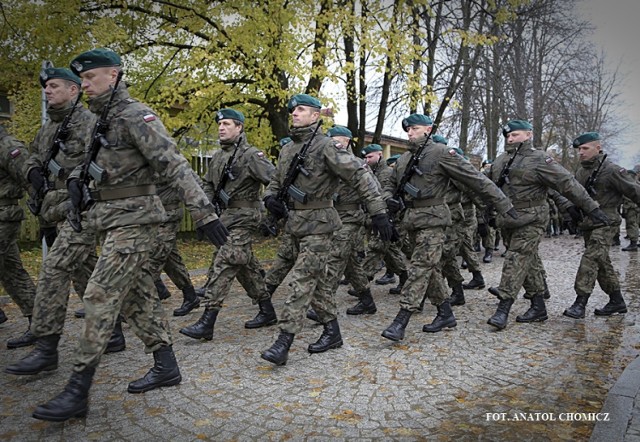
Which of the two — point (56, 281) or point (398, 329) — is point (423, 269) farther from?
point (56, 281)

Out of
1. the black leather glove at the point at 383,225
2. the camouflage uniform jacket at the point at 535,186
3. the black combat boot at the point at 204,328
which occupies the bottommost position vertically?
the black combat boot at the point at 204,328

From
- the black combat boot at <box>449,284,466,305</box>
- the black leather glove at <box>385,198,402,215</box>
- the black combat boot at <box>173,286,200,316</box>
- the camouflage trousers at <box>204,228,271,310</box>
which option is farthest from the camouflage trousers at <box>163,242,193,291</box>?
the black combat boot at <box>449,284,466,305</box>

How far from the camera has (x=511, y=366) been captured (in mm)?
4500

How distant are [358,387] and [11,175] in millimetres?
3812

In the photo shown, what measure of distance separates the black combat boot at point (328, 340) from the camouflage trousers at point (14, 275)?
2864 mm

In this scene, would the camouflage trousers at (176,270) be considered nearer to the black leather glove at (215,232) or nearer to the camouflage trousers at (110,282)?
the camouflage trousers at (110,282)

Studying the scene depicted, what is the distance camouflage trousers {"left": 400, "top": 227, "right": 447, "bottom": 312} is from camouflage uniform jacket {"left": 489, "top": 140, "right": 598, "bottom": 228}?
0.99 m

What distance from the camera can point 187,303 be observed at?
21.3 feet

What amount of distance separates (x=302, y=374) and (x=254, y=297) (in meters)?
1.62

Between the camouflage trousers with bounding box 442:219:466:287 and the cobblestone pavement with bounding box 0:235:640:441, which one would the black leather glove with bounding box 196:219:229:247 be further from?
the camouflage trousers with bounding box 442:219:466:287

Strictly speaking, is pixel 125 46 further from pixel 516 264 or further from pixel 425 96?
pixel 516 264

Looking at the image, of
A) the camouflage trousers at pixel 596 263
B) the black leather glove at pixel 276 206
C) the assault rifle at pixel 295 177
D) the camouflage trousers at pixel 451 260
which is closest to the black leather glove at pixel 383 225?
the assault rifle at pixel 295 177

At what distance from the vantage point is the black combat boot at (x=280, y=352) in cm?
439

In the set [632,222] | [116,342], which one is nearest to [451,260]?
[116,342]
